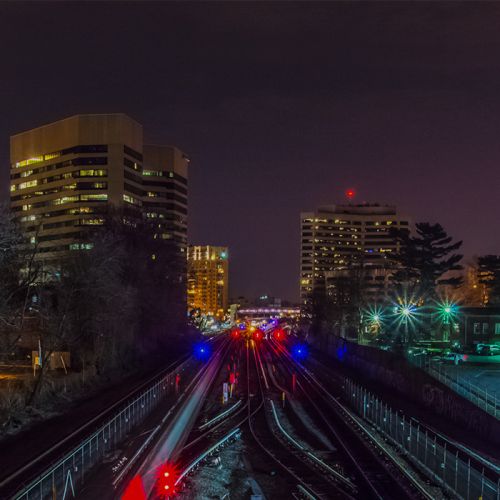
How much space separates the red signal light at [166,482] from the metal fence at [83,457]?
2214 mm

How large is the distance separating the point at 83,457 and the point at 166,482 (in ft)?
9.54

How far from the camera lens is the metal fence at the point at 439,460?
56.5 feet

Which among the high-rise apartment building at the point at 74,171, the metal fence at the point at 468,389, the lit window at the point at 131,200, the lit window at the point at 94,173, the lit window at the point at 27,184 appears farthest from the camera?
the lit window at the point at 27,184

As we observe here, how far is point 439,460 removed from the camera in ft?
66.4

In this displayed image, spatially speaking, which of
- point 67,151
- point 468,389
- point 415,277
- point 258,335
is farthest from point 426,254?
point 67,151

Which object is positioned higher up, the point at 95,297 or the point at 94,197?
the point at 94,197

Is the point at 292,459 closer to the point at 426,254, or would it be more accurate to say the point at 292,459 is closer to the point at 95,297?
the point at 95,297

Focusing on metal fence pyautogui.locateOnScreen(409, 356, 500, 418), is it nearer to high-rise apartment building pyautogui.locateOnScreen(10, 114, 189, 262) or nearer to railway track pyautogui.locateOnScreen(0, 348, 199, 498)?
railway track pyautogui.locateOnScreen(0, 348, 199, 498)

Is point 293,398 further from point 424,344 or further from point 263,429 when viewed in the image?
point 424,344

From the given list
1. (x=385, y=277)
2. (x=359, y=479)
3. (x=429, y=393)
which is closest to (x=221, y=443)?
(x=359, y=479)

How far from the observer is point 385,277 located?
458 ft

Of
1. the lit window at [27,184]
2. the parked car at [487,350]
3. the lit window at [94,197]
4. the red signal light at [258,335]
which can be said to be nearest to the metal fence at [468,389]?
the parked car at [487,350]

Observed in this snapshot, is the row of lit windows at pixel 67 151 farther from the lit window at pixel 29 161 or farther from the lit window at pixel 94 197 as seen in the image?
the lit window at pixel 94 197

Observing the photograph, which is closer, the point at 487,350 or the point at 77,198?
the point at 487,350
